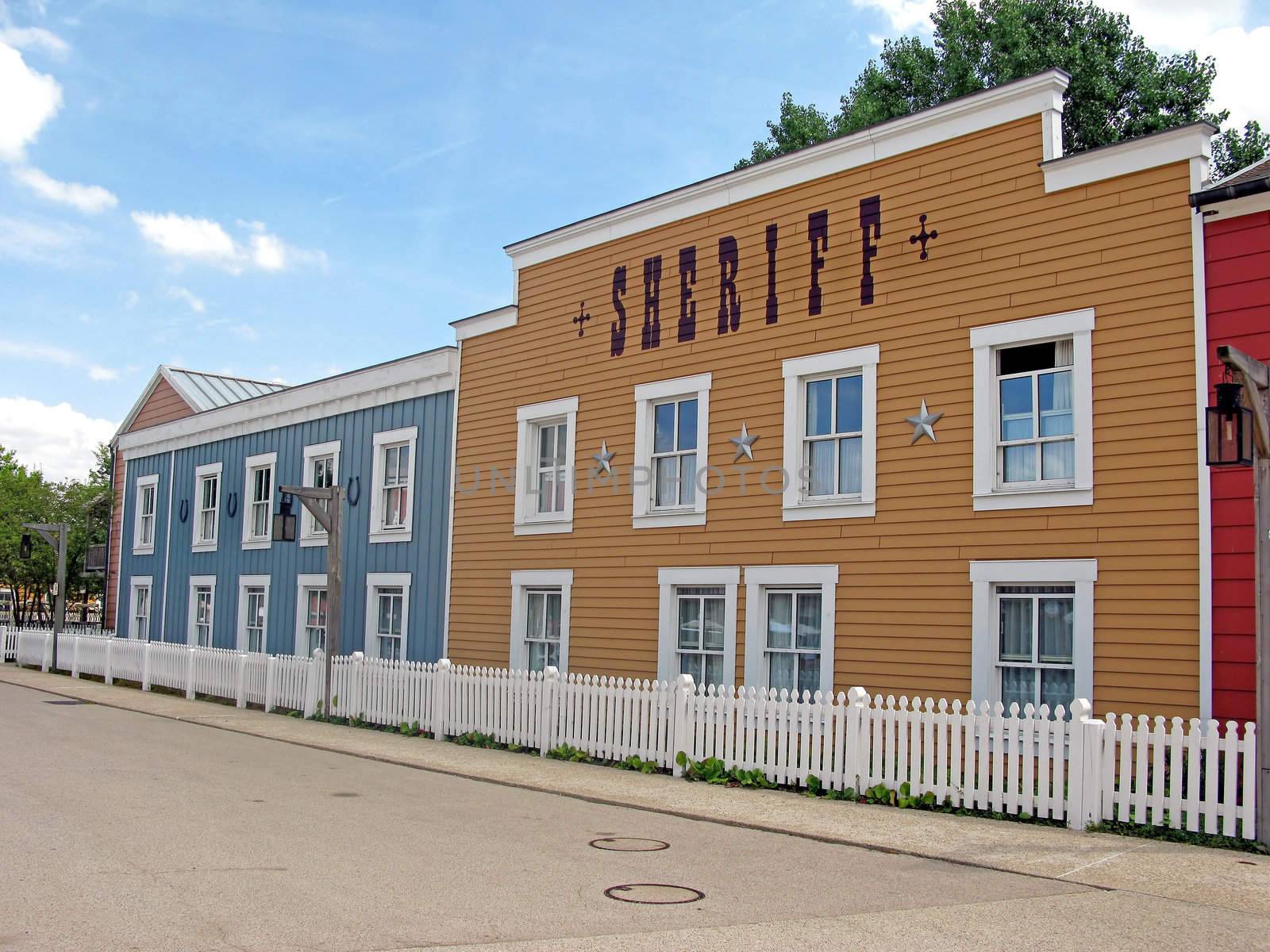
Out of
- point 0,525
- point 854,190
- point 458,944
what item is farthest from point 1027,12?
point 0,525

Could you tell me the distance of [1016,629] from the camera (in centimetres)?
1288

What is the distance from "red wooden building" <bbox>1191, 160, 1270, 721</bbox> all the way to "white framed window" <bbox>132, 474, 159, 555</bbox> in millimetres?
26248

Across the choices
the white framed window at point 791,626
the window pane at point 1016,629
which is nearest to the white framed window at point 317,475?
the white framed window at point 791,626

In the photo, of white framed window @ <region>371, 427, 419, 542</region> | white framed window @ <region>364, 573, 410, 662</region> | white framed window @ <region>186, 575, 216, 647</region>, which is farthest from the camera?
white framed window @ <region>186, 575, 216, 647</region>

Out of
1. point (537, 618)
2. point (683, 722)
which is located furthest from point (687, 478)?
point (683, 722)

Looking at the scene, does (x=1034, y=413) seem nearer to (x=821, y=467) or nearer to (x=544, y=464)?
(x=821, y=467)

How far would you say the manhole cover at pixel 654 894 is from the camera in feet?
24.8

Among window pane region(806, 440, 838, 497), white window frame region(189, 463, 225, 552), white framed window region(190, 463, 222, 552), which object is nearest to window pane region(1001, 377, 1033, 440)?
window pane region(806, 440, 838, 497)

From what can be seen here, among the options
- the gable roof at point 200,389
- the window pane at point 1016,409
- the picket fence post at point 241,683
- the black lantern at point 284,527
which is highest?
the gable roof at point 200,389

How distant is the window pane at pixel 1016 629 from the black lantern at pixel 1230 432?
12.7 ft

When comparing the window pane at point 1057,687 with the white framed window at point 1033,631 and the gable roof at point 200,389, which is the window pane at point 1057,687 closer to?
the white framed window at point 1033,631

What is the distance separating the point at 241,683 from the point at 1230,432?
18100mm

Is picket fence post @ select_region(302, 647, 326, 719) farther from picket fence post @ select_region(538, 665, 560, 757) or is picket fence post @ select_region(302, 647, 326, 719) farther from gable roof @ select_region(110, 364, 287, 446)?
gable roof @ select_region(110, 364, 287, 446)

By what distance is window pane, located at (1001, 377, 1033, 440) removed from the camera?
515 inches
